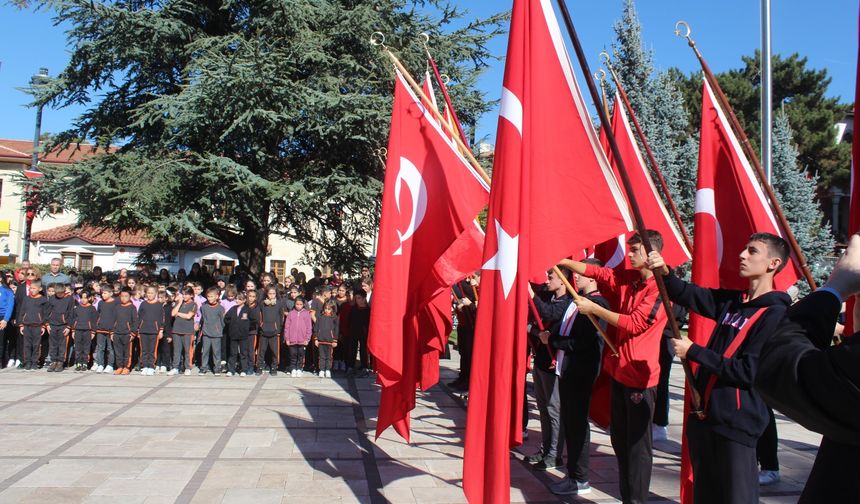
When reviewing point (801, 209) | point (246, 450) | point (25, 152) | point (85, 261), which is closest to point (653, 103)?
point (801, 209)

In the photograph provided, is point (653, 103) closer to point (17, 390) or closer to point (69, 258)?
point (17, 390)

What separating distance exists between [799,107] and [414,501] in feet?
113

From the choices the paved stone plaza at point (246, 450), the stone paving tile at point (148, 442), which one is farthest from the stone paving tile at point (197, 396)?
the stone paving tile at point (148, 442)

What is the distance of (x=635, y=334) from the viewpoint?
15.4 feet

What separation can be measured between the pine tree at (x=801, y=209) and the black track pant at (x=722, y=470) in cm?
2199

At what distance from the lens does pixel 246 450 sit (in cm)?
677

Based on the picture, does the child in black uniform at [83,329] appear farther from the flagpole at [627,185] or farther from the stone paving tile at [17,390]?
the flagpole at [627,185]

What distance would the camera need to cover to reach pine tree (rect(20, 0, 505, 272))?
15.8m

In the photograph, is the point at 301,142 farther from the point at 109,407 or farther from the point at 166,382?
the point at 109,407

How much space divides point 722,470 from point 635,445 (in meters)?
1.32

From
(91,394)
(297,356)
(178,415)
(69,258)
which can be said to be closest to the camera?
(178,415)

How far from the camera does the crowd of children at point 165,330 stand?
470 inches

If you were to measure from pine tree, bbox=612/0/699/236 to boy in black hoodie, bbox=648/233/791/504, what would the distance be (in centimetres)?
2119

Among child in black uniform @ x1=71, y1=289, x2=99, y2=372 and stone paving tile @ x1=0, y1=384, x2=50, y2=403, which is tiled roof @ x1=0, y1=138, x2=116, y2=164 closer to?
child in black uniform @ x1=71, y1=289, x2=99, y2=372
